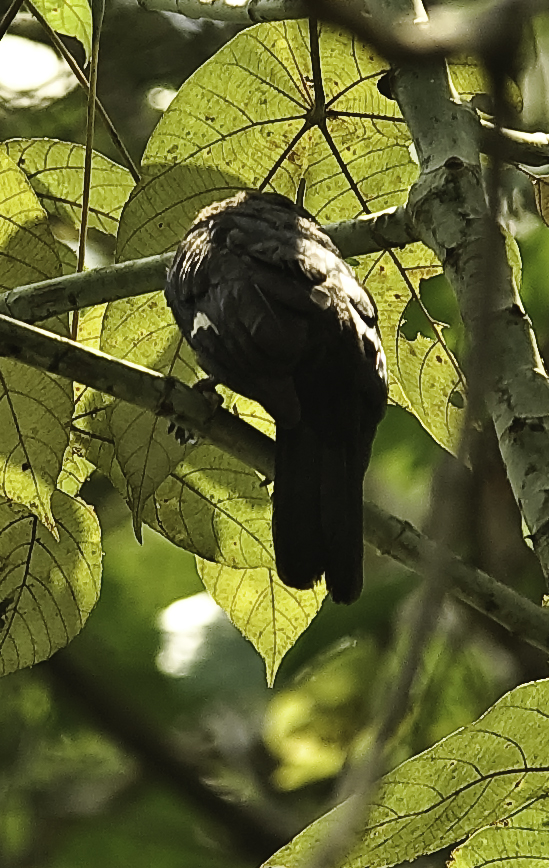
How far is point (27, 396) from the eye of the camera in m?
1.81

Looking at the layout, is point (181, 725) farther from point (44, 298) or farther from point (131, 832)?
point (44, 298)

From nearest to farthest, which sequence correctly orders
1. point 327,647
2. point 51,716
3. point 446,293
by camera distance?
1. point 446,293
2. point 327,647
3. point 51,716

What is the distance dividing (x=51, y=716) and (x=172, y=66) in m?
2.61

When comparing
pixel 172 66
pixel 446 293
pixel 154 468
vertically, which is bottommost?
pixel 154 468

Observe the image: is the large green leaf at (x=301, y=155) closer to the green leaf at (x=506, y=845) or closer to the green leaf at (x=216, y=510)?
the green leaf at (x=216, y=510)

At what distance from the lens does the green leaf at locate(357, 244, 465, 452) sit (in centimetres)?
202

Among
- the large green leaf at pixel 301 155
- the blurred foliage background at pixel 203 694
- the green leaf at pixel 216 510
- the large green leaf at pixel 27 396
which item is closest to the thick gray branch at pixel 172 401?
the large green leaf at pixel 27 396

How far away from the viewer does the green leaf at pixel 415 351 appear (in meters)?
2.02

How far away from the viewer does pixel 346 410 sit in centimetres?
193

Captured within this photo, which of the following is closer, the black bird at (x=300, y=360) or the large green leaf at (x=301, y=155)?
the black bird at (x=300, y=360)

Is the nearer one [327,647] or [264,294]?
[264,294]

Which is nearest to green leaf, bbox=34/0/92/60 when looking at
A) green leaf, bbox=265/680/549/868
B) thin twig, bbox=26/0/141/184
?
thin twig, bbox=26/0/141/184

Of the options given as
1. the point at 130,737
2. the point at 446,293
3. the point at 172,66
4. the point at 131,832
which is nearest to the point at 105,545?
the point at 130,737

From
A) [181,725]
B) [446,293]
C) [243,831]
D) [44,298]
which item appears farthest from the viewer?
[181,725]
